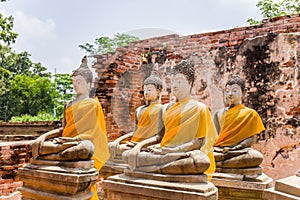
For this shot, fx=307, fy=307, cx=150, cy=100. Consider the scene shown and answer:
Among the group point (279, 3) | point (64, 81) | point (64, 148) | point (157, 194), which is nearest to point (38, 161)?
point (64, 148)

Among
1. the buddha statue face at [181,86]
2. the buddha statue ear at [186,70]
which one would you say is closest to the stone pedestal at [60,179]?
the buddha statue face at [181,86]

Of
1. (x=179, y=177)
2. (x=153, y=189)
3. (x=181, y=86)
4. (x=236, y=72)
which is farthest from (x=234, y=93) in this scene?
(x=236, y=72)

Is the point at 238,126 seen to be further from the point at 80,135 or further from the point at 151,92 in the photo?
the point at 80,135

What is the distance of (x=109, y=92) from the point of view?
20.7 feet

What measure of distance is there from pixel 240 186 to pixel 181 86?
1278 mm

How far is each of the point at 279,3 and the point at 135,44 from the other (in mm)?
8607

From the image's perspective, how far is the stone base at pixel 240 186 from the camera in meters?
3.09

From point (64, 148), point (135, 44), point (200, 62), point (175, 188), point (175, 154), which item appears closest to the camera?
point (175, 188)

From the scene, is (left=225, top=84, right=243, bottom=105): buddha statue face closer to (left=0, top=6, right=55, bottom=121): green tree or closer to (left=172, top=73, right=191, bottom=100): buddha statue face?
(left=172, top=73, right=191, bottom=100): buddha statue face

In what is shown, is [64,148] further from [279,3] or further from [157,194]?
[279,3]

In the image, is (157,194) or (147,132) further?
(147,132)

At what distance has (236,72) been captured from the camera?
5406 millimetres

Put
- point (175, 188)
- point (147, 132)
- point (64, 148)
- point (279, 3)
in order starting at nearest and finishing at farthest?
point (175, 188) → point (64, 148) → point (147, 132) → point (279, 3)

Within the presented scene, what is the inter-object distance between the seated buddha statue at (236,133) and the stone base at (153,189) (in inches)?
36.5
